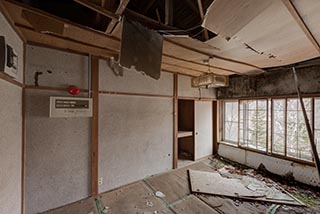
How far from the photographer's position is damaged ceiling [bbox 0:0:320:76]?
1354mm

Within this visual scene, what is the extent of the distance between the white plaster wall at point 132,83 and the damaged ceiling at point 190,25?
37 centimetres

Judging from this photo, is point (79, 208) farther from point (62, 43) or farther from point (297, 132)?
point (297, 132)

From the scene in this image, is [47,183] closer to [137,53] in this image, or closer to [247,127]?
[137,53]

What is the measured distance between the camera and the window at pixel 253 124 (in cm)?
400

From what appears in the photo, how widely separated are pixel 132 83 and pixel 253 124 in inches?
132

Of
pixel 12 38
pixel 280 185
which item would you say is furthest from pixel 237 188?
pixel 12 38

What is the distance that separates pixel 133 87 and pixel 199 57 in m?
1.40

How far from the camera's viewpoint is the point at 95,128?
2742 millimetres

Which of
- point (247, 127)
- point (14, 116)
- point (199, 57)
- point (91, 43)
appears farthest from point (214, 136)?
point (14, 116)

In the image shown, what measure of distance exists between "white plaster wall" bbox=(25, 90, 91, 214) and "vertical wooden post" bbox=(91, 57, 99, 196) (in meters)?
0.07

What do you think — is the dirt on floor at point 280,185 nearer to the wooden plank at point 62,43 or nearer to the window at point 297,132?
the window at point 297,132

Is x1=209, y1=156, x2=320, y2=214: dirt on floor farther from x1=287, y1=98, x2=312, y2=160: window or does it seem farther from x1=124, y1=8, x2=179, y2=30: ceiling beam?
x1=124, y1=8, x2=179, y2=30: ceiling beam

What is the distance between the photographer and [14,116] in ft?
5.94

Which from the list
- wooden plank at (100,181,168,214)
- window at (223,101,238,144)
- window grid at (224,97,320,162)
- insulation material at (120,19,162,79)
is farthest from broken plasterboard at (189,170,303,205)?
insulation material at (120,19,162,79)
